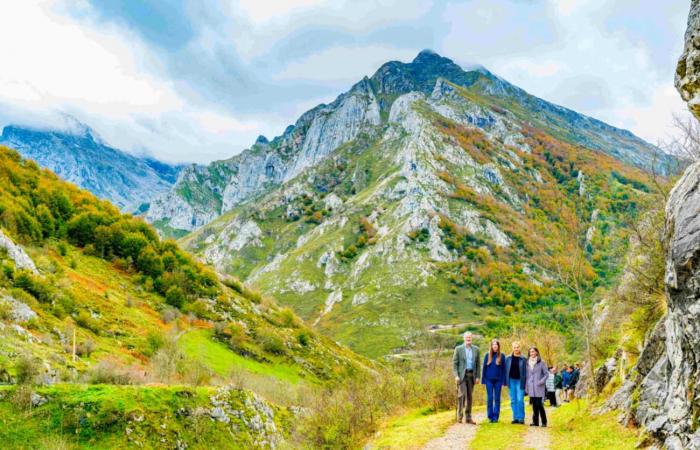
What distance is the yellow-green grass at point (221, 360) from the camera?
140ft

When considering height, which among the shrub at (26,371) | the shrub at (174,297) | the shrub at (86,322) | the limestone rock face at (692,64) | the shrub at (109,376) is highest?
the limestone rock face at (692,64)

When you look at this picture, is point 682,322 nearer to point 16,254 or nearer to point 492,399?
point 492,399

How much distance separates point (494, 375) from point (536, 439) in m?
2.51

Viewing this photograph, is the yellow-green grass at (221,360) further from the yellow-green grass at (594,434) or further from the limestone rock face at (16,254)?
→ the yellow-green grass at (594,434)

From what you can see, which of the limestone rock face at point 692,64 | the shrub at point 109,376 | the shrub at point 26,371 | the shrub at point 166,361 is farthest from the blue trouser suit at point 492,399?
the shrub at point 166,361

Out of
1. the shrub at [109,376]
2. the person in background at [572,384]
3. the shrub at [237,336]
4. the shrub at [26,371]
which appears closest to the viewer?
the shrub at [26,371]

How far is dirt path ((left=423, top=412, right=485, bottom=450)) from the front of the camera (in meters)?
13.7

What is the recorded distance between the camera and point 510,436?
14109mm

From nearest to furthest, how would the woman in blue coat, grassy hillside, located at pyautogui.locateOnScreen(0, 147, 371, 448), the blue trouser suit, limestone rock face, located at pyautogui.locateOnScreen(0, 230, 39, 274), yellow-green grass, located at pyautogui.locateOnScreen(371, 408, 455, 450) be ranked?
yellow-green grass, located at pyautogui.locateOnScreen(371, 408, 455, 450) → the woman in blue coat → the blue trouser suit → grassy hillside, located at pyautogui.locateOnScreen(0, 147, 371, 448) → limestone rock face, located at pyautogui.locateOnScreen(0, 230, 39, 274)

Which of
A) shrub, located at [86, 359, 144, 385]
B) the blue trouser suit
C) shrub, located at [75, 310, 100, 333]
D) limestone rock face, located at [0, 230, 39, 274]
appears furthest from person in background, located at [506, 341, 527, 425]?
limestone rock face, located at [0, 230, 39, 274]

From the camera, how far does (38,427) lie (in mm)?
17531

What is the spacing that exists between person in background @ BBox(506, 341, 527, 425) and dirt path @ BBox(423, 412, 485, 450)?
1.57 meters

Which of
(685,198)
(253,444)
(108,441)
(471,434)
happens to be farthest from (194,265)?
(685,198)

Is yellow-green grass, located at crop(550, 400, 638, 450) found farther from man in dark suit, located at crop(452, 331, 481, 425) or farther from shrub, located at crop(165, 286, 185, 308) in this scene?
shrub, located at crop(165, 286, 185, 308)
